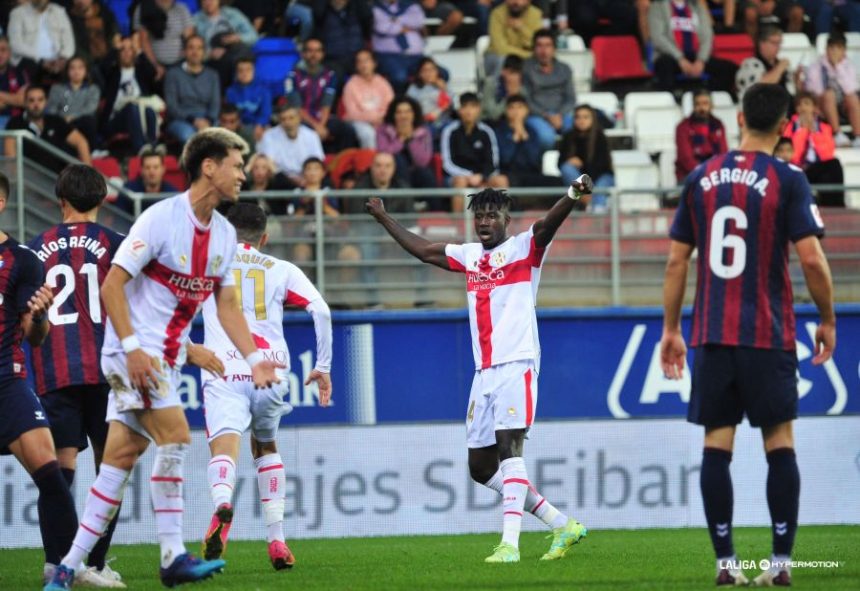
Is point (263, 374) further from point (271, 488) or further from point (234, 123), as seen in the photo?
point (234, 123)

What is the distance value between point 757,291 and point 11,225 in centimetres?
973

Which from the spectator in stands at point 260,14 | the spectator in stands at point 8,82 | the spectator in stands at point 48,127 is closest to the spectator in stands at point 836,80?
the spectator in stands at point 260,14

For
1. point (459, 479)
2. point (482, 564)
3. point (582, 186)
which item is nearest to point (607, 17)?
point (459, 479)

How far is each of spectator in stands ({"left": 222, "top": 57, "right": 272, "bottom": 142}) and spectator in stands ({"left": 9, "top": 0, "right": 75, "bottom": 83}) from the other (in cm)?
210

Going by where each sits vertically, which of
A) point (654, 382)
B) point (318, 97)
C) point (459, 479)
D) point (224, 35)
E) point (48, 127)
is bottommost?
point (459, 479)

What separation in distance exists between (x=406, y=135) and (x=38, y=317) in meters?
9.78

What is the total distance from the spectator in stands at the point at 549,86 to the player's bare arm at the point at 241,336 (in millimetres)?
11253

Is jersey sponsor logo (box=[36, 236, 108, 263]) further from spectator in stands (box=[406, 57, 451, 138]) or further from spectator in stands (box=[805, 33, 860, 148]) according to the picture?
spectator in stands (box=[805, 33, 860, 148])

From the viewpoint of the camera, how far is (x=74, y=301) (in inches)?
354

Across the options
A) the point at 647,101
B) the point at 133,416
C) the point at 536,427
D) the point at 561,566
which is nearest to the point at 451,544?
the point at 536,427

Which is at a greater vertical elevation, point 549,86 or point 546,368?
point 549,86

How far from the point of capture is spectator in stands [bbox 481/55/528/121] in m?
18.6

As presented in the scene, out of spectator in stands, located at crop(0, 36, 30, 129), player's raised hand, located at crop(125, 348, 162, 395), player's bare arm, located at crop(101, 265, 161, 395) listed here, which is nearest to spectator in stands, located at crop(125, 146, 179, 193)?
spectator in stands, located at crop(0, 36, 30, 129)

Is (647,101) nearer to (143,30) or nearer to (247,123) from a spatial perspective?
Result: (247,123)
